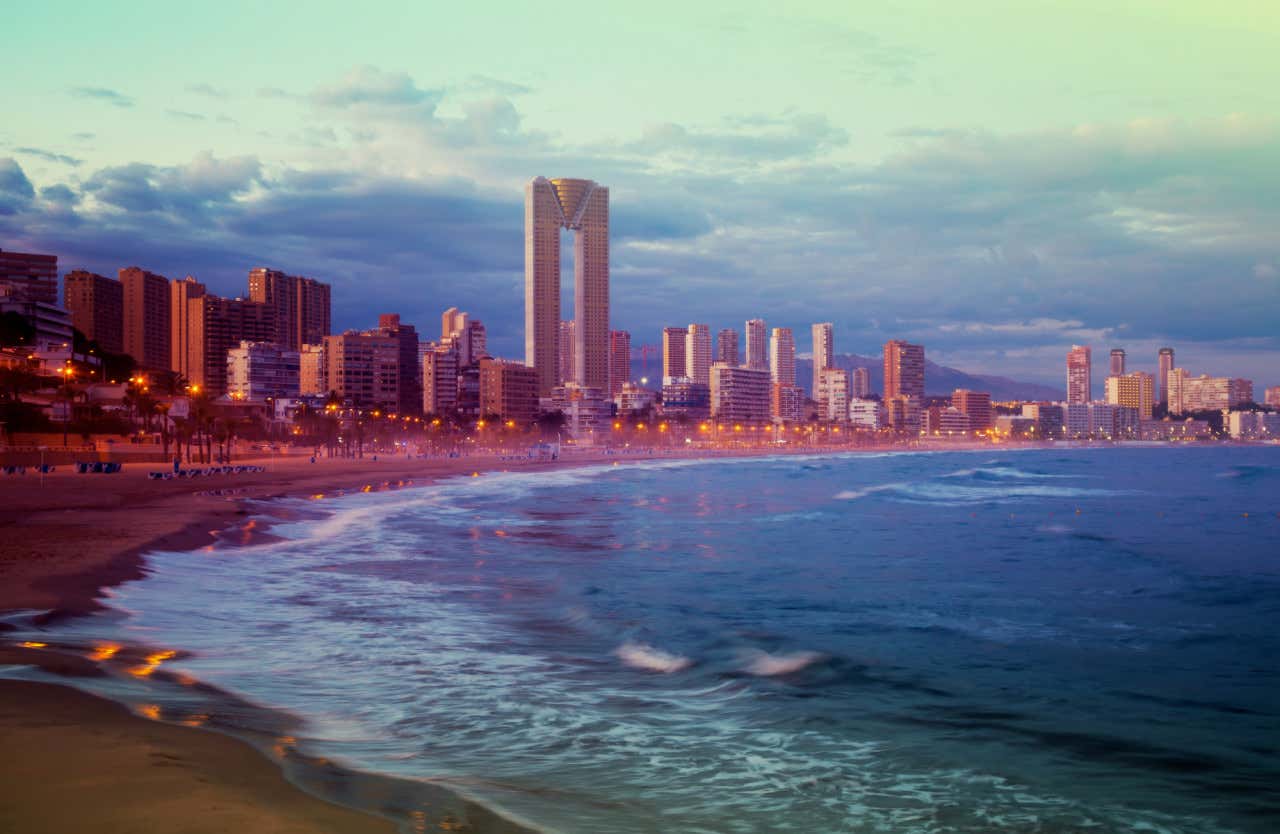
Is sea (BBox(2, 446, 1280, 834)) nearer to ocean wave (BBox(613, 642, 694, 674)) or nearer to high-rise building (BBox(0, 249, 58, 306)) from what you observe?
ocean wave (BBox(613, 642, 694, 674))

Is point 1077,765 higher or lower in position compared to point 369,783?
lower

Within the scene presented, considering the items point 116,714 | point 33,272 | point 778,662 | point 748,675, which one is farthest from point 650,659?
point 33,272

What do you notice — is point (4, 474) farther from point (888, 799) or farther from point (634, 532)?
point (888, 799)

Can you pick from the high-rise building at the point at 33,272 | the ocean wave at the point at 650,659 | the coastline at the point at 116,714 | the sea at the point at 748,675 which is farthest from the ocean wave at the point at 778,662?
the high-rise building at the point at 33,272

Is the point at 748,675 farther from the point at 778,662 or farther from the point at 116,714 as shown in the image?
the point at 116,714

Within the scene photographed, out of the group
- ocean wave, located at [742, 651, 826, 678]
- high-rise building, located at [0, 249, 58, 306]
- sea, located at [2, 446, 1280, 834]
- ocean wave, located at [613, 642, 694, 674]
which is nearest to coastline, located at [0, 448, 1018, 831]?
sea, located at [2, 446, 1280, 834]

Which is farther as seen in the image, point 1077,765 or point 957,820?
point 1077,765

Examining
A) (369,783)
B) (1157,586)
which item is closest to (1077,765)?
(369,783)
